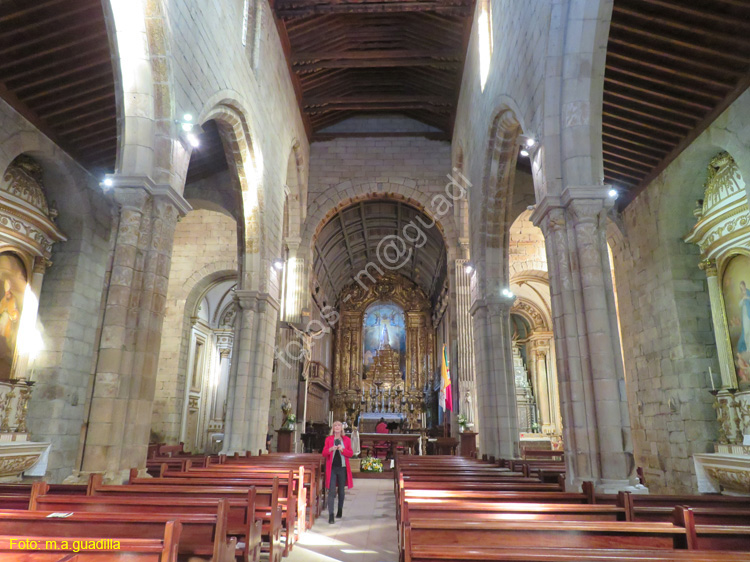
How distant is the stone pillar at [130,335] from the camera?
550 centimetres

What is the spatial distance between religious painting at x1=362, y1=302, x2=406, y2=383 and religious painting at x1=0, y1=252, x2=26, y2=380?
1766cm

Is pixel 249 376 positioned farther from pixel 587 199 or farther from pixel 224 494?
pixel 587 199

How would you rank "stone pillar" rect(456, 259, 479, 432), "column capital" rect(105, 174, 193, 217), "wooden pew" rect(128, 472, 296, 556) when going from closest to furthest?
1. "wooden pew" rect(128, 472, 296, 556)
2. "column capital" rect(105, 174, 193, 217)
3. "stone pillar" rect(456, 259, 479, 432)

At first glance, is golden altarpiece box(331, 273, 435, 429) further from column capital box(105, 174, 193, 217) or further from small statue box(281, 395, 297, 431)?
column capital box(105, 174, 193, 217)

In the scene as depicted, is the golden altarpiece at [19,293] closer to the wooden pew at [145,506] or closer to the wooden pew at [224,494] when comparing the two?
the wooden pew at [224,494]

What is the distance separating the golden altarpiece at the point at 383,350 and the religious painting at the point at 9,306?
52.8 feet

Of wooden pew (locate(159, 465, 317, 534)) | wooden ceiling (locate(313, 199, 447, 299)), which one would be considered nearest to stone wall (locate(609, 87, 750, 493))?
wooden pew (locate(159, 465, 317, 534))

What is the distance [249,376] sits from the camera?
10703 mm

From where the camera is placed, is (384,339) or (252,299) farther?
(384,339)

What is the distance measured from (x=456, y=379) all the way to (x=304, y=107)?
349 inches

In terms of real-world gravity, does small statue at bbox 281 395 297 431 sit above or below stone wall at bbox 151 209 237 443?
below

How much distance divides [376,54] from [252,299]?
23.2 ft

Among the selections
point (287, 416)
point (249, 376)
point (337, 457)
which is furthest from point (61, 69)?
point (287, 416)

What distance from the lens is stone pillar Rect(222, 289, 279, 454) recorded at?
1027 cm
